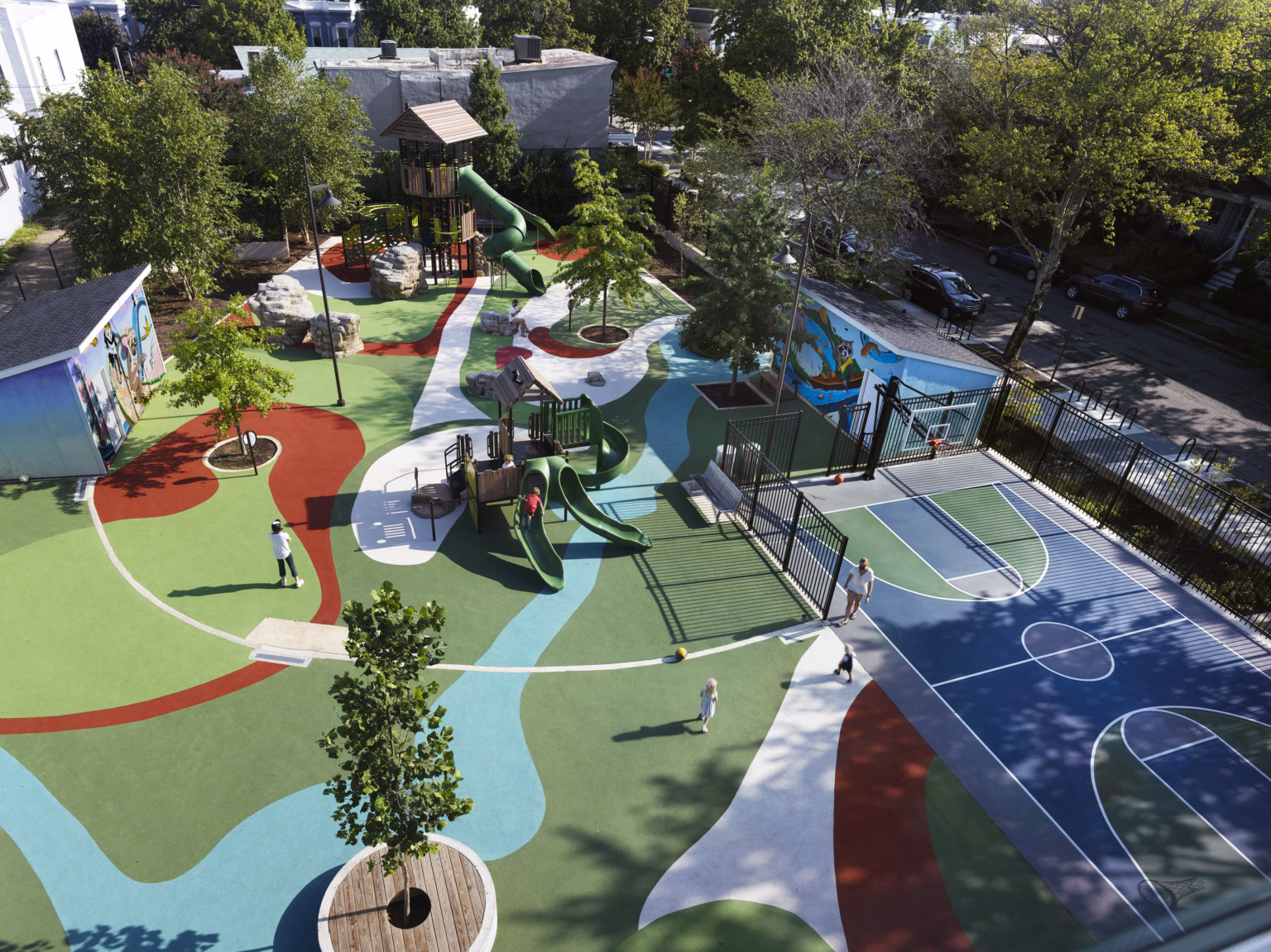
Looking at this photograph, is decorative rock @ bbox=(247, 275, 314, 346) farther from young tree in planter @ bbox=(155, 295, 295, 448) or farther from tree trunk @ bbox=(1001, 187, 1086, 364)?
tree trunk @ bbox=(1001, 187, 1086, 364)

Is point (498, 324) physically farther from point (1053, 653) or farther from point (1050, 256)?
point (1053, 653)

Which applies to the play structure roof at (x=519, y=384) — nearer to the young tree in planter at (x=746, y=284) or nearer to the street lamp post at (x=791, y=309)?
the street lamp post at (x=791, y=309)

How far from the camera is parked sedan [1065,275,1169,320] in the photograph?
32812mm

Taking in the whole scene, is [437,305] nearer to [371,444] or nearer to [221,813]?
[371,444]

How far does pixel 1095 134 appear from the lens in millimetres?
23031

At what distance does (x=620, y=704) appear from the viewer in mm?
13844

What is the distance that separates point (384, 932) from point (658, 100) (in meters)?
42.9

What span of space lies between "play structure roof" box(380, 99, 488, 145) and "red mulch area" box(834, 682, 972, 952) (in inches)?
988

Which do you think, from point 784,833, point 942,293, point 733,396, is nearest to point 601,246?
point 733,396

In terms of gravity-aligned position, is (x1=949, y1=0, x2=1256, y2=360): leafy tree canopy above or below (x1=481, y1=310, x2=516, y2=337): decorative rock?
above

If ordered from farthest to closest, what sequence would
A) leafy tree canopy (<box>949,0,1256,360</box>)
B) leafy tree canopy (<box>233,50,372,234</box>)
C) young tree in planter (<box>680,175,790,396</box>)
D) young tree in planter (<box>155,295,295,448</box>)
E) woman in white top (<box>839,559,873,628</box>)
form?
leafy tree canopy (<box>233,50,372,234</box>) < young tree in planter (<box>680,175,790,396</box>) < leafy tree canopy (<box>949,0,1256,360</box>) < young tree in planter (<box>155,295,295,448</box>) < woman in white top (<box>839,559,873,628</box>)

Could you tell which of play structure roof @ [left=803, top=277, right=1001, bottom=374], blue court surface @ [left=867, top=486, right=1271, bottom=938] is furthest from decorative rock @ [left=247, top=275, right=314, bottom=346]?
blue court surface @ [left=867, top=486, right=1271, bottom=938]

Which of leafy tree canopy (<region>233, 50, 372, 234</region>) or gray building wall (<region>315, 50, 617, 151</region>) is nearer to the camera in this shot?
leafy tree canopy (<region>233, 50, 372, 234</region>)

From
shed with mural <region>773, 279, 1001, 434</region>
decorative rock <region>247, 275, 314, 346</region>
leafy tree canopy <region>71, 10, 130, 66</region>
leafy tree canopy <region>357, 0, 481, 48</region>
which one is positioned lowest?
decorative rock <region>247, 275, 314, 346</region>
